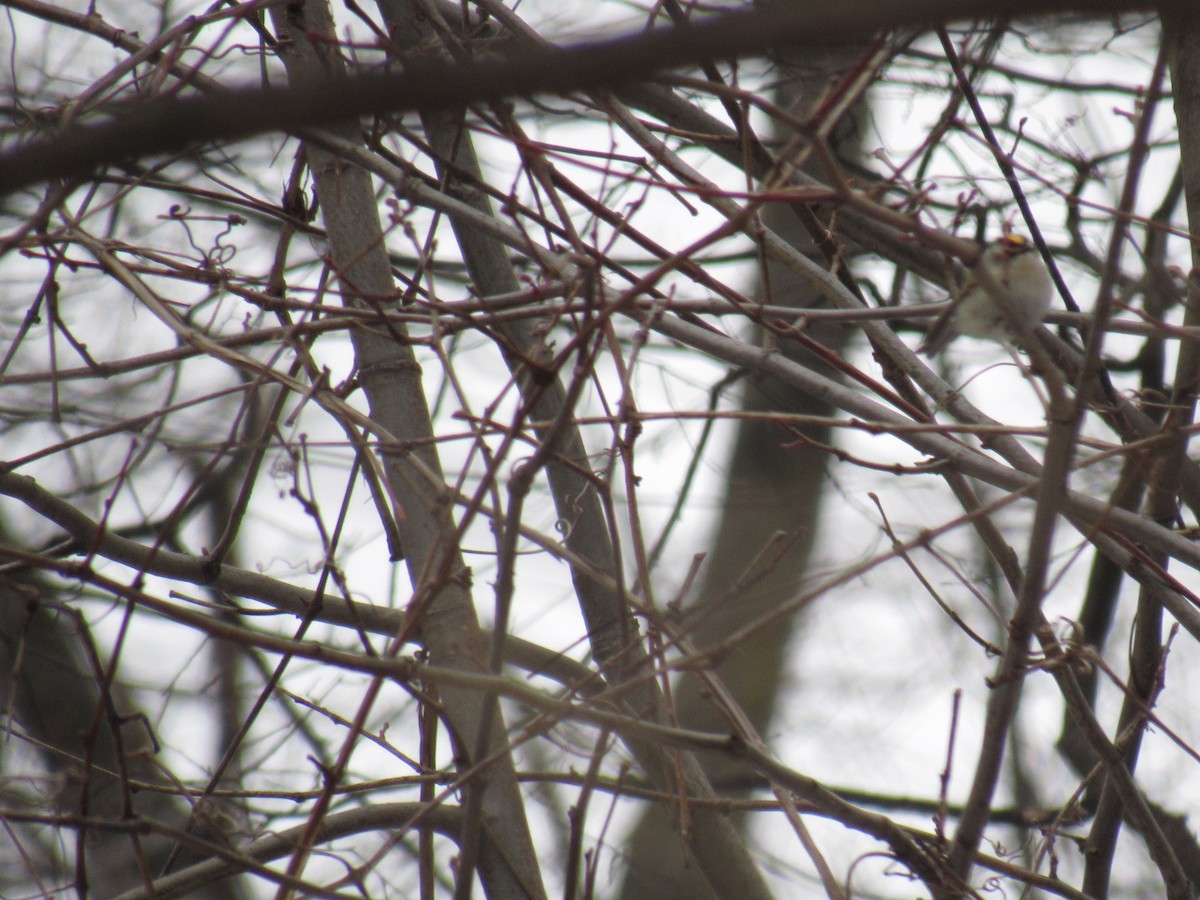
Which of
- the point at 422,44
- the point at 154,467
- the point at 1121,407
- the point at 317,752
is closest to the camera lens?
the point at 1121,407

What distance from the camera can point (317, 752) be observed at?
4.73 meters

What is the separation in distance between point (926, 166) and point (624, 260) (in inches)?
77.6

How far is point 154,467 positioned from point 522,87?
486 cm

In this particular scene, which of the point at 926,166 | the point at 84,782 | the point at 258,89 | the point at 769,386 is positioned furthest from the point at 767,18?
the point at 769,386

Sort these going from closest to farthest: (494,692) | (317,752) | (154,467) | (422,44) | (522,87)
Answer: (522,87) → (494,692) → (422,44) → (317,752) → (154,467)

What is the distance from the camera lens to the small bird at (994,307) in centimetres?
253

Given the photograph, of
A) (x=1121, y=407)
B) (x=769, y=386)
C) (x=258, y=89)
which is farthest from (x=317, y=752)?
(x=258, y=89)

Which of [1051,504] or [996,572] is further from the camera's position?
[996,572]

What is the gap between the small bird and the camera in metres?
2.53

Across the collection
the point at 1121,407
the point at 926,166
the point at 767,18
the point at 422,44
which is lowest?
the point at 767,18

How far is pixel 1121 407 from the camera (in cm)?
242

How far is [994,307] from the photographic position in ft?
8.29

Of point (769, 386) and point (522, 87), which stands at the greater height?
point (769, 386)

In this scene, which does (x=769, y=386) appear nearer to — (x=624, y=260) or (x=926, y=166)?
(x=624, y=260)
